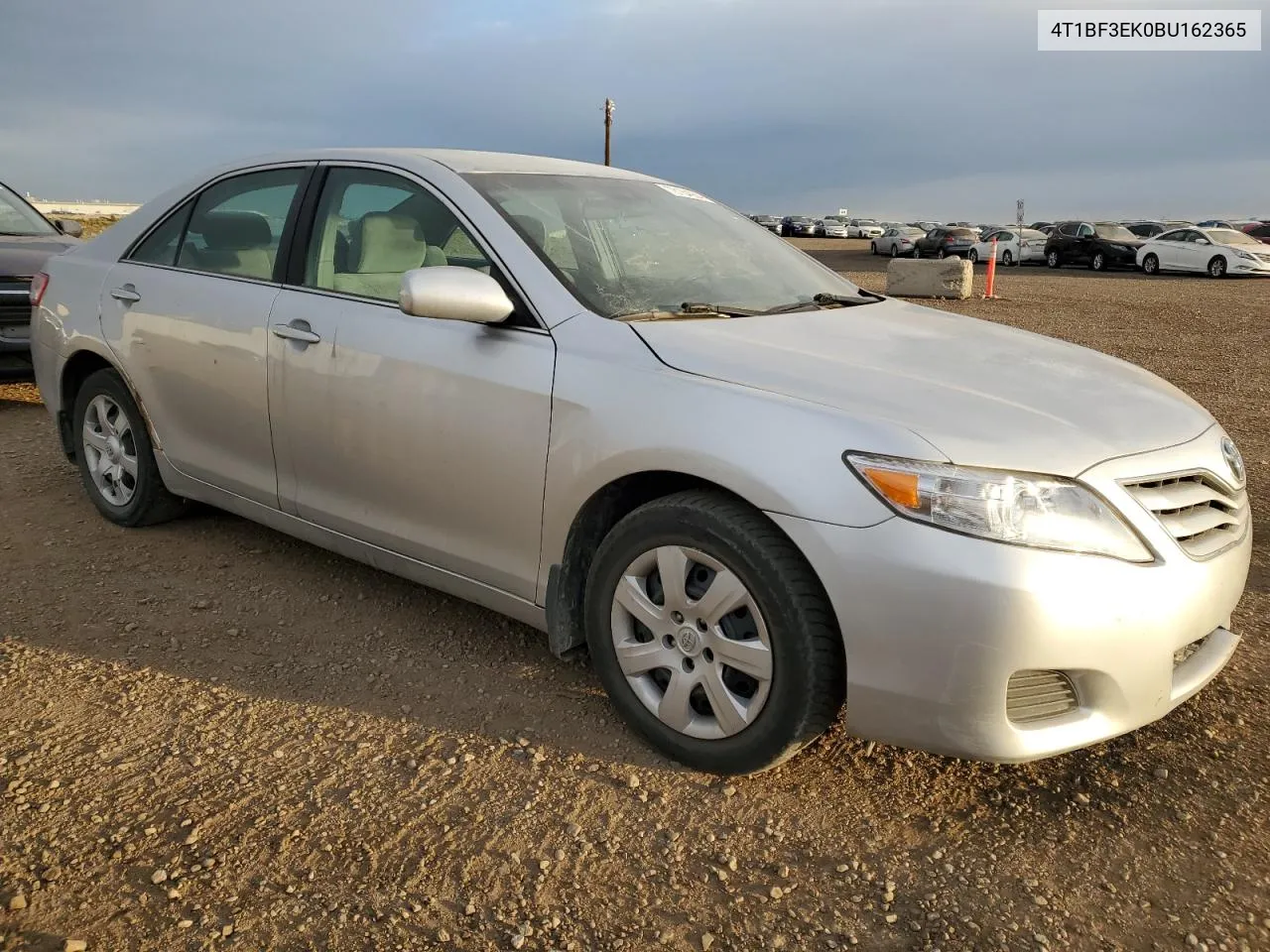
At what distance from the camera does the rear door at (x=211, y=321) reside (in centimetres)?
386

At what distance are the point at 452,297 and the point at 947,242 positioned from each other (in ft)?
109

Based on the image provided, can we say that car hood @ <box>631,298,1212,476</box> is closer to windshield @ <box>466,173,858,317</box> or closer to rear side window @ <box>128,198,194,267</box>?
windshield @ <box>466,173,858,317</box>

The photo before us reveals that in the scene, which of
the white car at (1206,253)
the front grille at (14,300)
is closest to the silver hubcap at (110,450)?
the front grille at (14,300)

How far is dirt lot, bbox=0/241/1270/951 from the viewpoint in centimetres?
231

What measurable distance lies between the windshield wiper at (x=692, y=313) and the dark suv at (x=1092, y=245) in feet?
94.1

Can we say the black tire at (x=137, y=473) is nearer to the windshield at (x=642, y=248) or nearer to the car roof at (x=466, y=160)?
the car roof at (x=466, y=160)

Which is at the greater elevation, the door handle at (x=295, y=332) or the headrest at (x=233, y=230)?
the headrest at (x=233, y=230)

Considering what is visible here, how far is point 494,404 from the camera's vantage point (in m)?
3.08

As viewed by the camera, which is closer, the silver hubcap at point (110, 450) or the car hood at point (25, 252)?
the silver hubcap at point (110, 450)

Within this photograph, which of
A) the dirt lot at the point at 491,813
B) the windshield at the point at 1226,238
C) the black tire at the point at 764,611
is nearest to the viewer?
the dirt lot at the point at 491,813

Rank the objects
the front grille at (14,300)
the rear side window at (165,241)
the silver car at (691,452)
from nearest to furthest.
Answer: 1. the silver car at (691,452)
2. the rear side window at (165,241)
3. the front grille at (14,300)

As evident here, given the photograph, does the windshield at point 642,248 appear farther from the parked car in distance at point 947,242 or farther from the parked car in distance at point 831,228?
the parked car in distance at point 831,228

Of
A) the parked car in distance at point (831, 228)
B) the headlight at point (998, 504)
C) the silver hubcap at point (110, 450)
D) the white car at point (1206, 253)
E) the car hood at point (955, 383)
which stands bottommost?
the silver hubcap at point (110, 450)

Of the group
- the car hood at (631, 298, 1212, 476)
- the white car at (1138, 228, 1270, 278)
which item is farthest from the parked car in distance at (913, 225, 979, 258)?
the car hood at (631, 298, 1212, 476)
